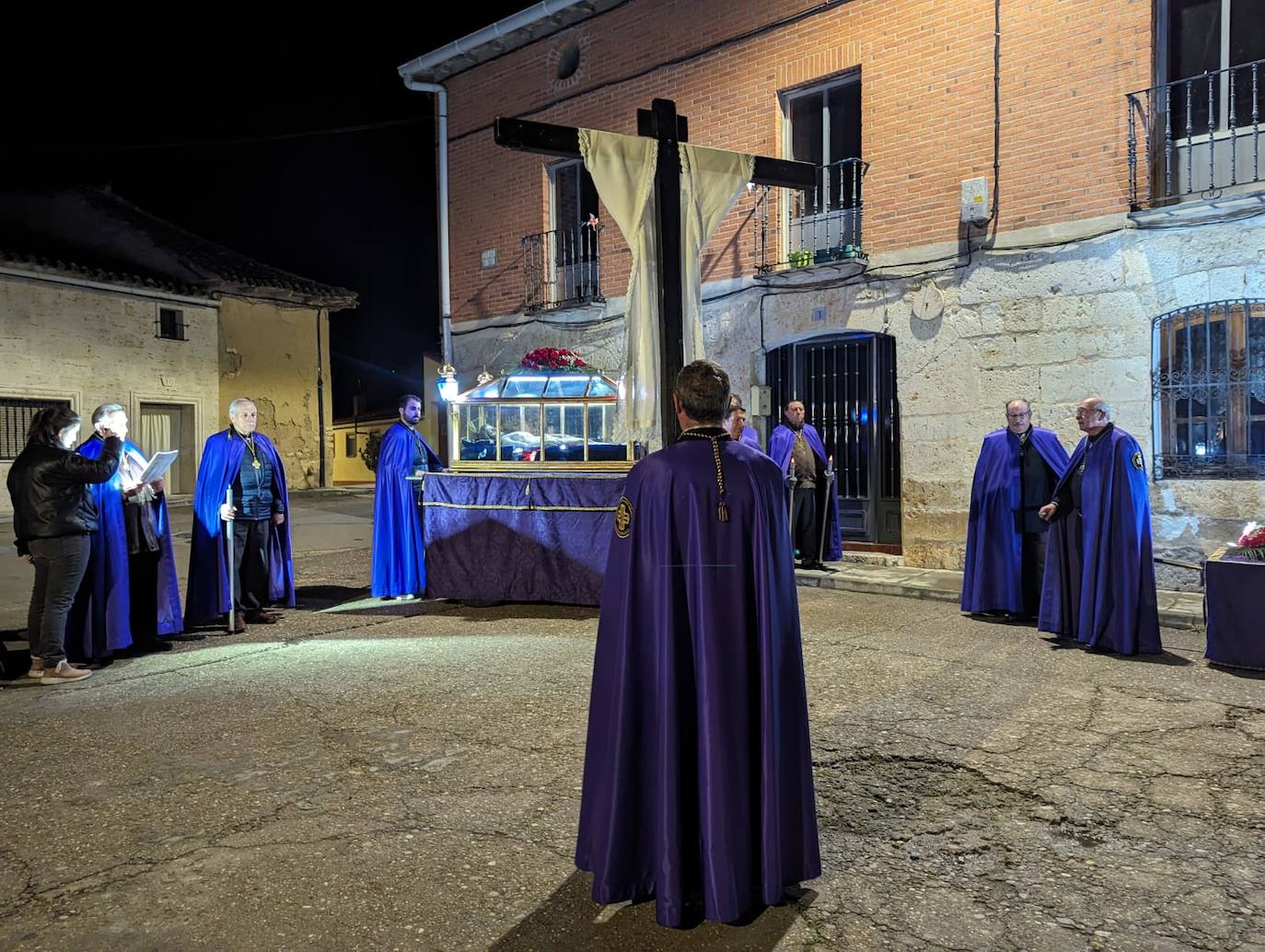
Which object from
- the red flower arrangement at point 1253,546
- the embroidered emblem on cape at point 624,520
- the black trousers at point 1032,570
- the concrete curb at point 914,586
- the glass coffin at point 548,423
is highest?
the glass coffin at point 548,423

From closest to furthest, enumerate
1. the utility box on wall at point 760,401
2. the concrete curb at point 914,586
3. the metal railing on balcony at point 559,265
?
the concrete curb at point 914,586, the utility box on wall at point 760,401, the metal railing on balcony at point 559,265

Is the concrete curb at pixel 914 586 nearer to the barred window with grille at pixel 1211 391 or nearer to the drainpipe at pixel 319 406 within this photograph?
the barred window with grille at pixel 1211 391

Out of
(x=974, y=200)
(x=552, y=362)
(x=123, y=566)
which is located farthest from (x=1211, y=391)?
(x=123, y=566)

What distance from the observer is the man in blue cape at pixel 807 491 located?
10.2 meters

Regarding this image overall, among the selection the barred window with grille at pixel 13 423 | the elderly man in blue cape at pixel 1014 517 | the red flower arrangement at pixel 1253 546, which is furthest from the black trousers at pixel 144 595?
the barred window with grille at pixel 13 423

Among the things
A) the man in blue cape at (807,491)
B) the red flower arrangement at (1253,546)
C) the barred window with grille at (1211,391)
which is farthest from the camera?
the man in blue cape at (807,491)

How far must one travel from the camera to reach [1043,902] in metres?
2.92

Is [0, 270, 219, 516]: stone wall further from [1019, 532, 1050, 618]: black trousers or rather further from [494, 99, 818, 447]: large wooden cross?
[1019, 532, 1050, 618]: black trousers

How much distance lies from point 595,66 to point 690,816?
41.5ft

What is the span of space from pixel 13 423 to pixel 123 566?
52.1 feet

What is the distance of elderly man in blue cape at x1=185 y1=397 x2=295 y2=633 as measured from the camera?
7.30 m

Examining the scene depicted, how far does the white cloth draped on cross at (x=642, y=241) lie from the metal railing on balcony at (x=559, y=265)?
26.9ft

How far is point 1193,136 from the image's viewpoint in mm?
8859

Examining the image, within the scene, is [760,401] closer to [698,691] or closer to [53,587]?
[53,587]
